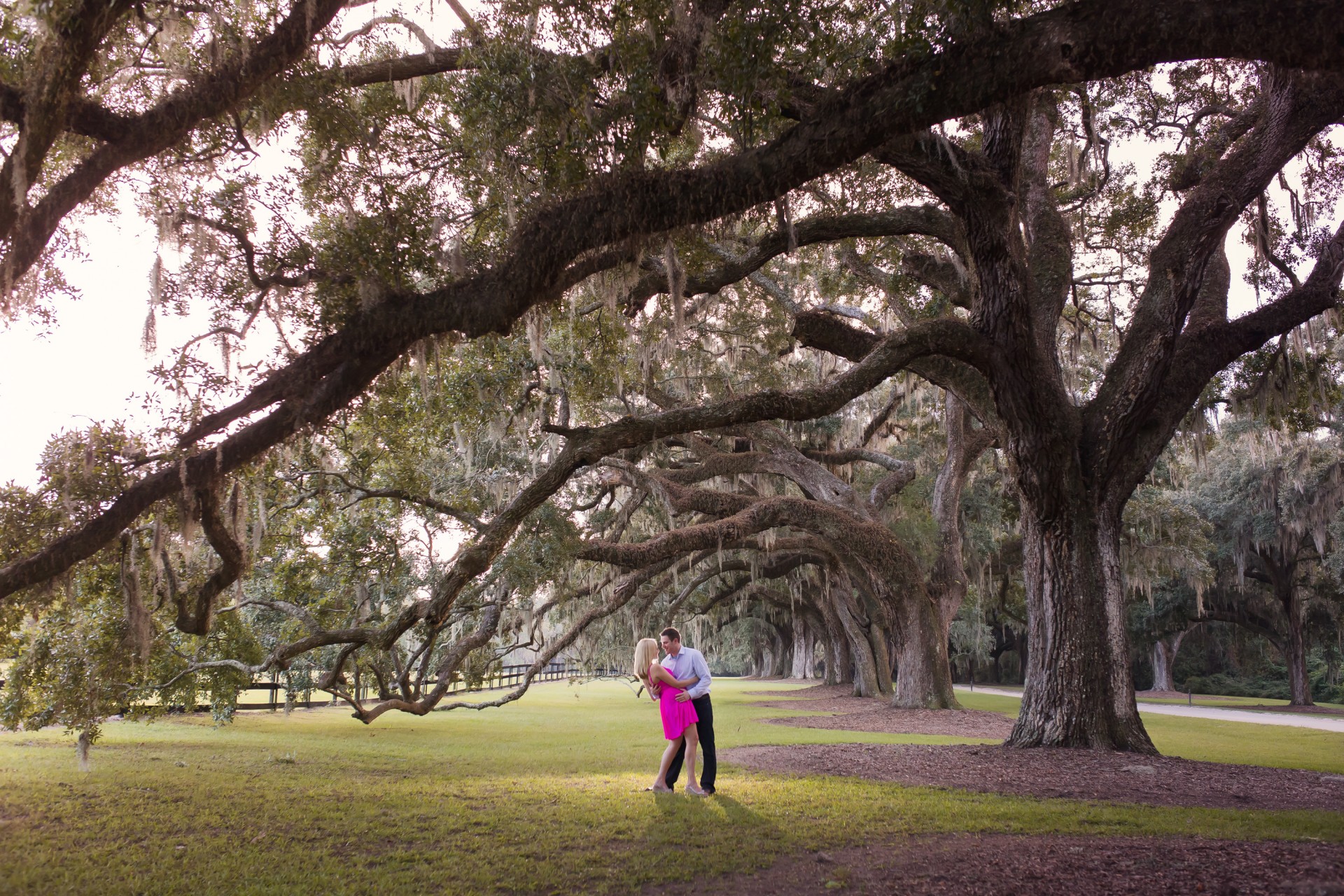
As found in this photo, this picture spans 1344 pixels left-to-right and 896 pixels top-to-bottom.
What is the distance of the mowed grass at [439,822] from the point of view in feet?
14.6

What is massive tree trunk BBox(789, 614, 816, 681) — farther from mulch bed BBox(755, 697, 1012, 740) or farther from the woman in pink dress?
the woman in pink dress

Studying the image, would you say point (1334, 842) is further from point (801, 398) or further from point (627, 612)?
point (627, 612)

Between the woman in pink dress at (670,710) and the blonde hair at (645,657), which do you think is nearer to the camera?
the woman in pink dress at (670,710)

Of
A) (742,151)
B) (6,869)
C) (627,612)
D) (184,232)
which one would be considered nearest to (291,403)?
(184,232)

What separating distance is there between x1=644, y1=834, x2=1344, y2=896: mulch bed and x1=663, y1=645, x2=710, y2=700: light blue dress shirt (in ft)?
7.30

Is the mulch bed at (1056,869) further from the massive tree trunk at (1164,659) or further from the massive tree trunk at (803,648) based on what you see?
the massive tree trunk at (803,648)

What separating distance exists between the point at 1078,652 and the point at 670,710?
196 inches

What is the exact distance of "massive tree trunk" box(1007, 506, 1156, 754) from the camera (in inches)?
347

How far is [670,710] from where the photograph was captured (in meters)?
6.81

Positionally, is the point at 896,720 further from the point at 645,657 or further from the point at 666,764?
the point at 645,657

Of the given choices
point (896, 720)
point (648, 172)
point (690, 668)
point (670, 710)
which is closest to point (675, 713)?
point (670, 710)

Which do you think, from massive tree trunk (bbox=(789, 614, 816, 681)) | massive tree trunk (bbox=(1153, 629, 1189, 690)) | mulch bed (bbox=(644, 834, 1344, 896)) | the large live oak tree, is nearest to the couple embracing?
the large live oak tree

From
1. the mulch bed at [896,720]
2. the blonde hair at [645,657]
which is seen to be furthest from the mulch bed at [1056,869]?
the mulch bed at [896,720]

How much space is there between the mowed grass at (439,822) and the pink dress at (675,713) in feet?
1.82
